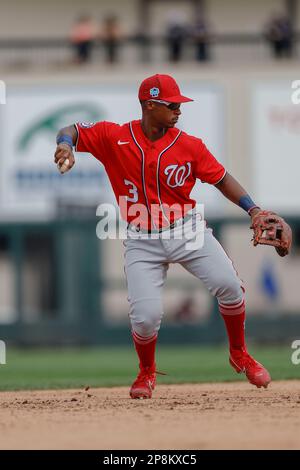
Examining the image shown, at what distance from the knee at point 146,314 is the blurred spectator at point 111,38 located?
50.3ft

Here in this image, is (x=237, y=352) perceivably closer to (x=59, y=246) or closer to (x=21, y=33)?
(x=59, y=246)

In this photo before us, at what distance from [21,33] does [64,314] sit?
842 centimetres

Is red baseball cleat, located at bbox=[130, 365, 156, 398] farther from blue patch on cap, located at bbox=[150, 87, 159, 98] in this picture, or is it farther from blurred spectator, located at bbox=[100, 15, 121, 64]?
blurred spectator, located at bbox=[100, 15, 121, 64]

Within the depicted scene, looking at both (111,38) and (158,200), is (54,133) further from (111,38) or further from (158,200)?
(158,200)

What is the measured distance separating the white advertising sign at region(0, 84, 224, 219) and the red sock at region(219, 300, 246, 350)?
13.6 metres

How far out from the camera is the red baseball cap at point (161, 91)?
729cm

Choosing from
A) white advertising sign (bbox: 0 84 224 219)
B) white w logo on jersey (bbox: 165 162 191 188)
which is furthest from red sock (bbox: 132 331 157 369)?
white advertising sign (bbox: 0 84 224 219)

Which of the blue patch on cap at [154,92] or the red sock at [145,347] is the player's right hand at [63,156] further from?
the red sock at [145,347]

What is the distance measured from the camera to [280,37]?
21859 millimetres

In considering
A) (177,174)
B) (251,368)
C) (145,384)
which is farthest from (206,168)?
(145,384)

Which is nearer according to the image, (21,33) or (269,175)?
(269,175)

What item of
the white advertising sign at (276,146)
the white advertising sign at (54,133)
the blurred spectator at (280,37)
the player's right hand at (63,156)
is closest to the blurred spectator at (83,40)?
the white advertising sign at (54,133)
